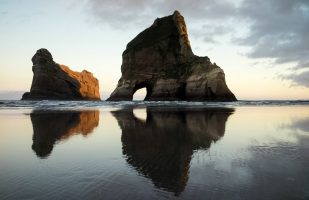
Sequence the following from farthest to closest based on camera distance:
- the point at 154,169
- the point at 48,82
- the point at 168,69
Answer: the point at 48,82, the point at 168,69, the point at 154,169

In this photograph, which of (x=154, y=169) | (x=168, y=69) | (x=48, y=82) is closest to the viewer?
(x=154, y=169)

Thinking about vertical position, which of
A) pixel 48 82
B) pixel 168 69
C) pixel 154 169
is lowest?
pixel 154 169

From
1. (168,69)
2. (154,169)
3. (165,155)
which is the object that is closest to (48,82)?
(168,69)

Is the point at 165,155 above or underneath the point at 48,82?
underneath

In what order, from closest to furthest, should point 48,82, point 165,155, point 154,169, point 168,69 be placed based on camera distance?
point 154,169 < point 165,155 < point 168,69 < point 48,82

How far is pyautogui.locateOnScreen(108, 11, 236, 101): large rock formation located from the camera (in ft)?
184

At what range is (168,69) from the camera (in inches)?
2611

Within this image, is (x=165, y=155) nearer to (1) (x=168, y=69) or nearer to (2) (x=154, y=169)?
(2) (x=154, y=169)

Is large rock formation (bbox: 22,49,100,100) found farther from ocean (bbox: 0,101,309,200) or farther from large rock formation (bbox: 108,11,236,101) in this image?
ocean (bbox: 0,101,309,200)

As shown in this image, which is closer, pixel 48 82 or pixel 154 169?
pixel 154 169

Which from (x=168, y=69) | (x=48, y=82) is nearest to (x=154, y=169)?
(x=168, y=69)

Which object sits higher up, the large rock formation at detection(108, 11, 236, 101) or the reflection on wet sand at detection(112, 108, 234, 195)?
the large rock formation at detection(108, 11, 236, 101)

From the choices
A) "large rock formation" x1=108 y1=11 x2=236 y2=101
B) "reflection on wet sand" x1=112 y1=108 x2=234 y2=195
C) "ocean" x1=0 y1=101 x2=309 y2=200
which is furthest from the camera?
"large rock formation" x1=108 y1=11 x2=236 y2=101

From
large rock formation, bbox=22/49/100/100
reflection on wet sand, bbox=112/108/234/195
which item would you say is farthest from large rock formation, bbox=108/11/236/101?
reflection on wet sand, bbox=112/108/234/195
